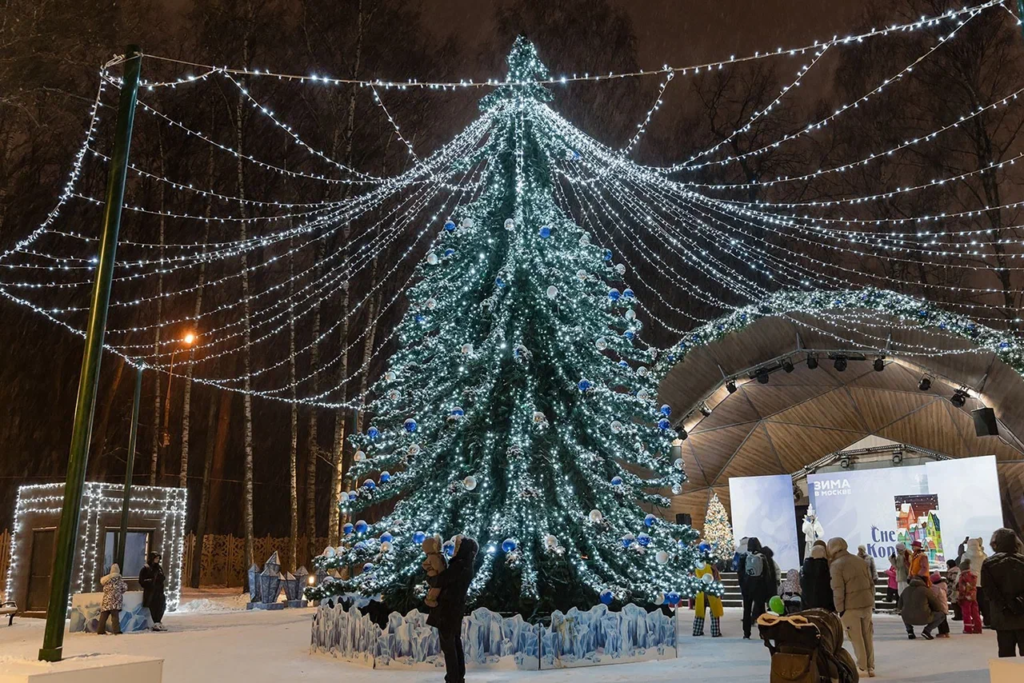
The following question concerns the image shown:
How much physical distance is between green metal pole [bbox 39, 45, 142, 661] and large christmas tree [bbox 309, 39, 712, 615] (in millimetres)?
4707

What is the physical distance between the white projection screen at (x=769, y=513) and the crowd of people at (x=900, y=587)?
3.89 metres

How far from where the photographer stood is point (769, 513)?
21.0 meters

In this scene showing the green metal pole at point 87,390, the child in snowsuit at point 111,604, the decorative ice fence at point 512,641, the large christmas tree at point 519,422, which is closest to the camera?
the green metal pole at point 87,390

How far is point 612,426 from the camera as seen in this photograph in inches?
410

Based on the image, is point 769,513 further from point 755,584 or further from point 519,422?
point 519,422

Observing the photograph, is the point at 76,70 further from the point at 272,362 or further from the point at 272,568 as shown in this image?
the point at 272,362

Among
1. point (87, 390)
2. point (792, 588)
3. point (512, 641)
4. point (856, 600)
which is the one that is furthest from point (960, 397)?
point (87, 390)

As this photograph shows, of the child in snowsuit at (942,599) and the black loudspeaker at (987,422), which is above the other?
the black loudspeaker at (987,422)

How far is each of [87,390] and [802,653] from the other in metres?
5.03

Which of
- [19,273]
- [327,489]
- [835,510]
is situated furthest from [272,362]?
[835,510]

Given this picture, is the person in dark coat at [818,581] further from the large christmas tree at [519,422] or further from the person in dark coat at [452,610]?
the person in dark coat at [452,610]

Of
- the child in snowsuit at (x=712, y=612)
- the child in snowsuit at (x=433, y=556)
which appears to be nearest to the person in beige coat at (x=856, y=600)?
the child in snowsuit at (x=433, y=556)

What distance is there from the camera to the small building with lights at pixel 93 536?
55.6ft

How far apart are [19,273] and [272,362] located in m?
12.2
